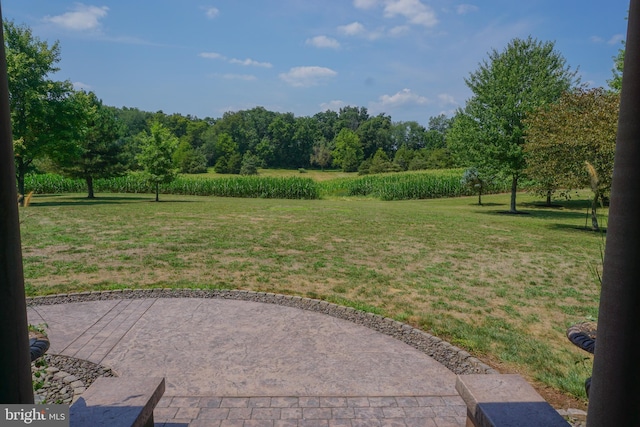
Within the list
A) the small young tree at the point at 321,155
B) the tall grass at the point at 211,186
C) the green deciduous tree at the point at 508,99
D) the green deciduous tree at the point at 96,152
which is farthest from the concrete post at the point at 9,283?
the small young tree at the point at 321,155

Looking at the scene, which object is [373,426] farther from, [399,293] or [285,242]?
[285,242]

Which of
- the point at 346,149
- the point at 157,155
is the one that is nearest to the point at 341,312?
the point at 157,155

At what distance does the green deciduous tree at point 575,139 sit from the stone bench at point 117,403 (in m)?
13.1

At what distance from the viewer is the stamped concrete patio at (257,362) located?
326cm

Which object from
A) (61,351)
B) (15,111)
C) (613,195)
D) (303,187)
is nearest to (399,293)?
(61,351)

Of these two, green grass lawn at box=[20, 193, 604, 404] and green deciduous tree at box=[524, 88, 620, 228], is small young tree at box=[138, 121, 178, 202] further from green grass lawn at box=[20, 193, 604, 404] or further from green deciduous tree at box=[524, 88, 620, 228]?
green deciduous tree at box=[524, 88, 620, 228]

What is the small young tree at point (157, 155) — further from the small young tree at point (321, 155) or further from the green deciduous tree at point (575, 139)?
the small young tree at point (321, 155)

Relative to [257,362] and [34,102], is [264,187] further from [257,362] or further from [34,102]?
[257,362]

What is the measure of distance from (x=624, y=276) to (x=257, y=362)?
3.49 m

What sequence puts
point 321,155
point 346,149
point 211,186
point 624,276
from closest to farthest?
1. point 624,276
2. point 211,186
3. point 346,149
4. point 321,155

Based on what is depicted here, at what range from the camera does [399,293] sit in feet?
22.0

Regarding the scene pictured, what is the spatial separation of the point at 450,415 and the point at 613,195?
7.94ft

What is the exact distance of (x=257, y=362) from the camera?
4.14m

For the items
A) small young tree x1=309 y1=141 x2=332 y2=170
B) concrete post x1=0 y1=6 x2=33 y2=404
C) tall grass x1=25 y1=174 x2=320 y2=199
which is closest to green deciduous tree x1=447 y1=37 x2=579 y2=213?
tall grass x1=25 y1=174 x2=320 y2=199
